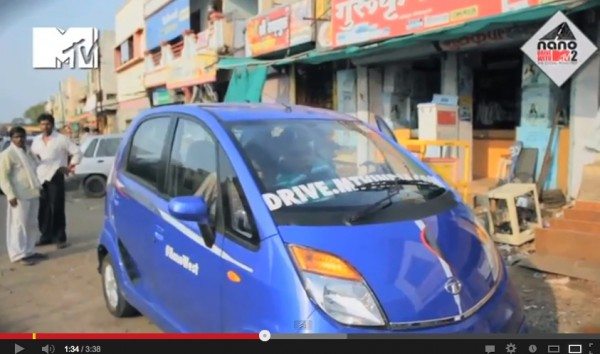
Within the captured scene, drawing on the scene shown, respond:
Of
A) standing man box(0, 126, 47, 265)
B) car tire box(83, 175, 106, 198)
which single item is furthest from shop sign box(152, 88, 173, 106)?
standing man box(0, 126, 47, 265)

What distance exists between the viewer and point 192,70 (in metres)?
16.8

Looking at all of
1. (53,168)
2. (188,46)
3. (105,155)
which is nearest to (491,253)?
(53,168)

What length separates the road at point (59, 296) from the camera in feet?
13.3

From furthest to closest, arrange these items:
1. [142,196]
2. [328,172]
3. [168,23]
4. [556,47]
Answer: [168,23]
[556,47]
[142,196]
[328,172]

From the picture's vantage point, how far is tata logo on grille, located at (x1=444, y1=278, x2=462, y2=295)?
7.27 feet

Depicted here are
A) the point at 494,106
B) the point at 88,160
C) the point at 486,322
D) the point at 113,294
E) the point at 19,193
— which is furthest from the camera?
the point at 88,160

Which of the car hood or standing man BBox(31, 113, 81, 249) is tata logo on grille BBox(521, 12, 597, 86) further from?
standing man BBox(31, 113, 81, 249)

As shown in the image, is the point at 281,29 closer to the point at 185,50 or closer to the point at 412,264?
the point at 185,50

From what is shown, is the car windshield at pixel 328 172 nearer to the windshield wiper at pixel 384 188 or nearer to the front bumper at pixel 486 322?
the windshield wiper at pixel 384 188

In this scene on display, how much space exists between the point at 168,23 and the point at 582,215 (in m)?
18.2

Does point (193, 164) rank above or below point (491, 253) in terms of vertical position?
above

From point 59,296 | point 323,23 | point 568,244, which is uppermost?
point 323,23

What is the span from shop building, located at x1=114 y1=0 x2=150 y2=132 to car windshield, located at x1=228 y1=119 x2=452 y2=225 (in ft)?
72.8

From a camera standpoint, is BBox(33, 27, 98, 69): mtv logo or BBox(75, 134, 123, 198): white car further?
BBox(75, 134, 123, 198): white car
